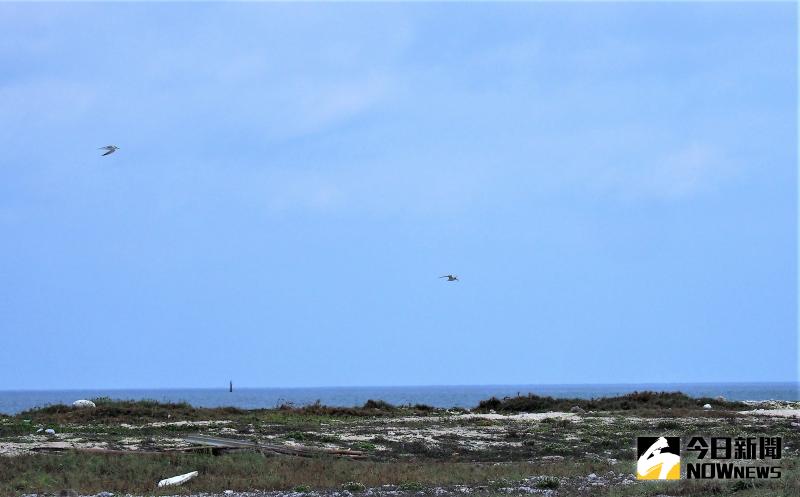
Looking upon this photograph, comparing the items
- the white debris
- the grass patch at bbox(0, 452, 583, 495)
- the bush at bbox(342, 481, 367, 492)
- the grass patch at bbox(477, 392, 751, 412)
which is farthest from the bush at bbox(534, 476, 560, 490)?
the grass patch at bbox(477, 392, 751, 412)

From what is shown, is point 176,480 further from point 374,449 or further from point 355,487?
point 374,449

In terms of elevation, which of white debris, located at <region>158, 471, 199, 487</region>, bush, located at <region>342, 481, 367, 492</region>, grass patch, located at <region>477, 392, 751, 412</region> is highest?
grass patch, located at <region>477, 392, 751, 412</region>

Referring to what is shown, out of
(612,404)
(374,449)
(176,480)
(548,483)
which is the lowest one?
(176,480)

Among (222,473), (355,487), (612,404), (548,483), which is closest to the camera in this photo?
(548,483)

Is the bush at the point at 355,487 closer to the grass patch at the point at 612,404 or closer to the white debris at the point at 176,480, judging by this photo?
the white debris at the point at 176,480

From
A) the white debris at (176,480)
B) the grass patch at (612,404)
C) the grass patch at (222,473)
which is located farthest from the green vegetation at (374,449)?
the grass patch at (612,404)

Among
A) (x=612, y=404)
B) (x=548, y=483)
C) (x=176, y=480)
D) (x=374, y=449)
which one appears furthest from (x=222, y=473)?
(x=612, y=404)

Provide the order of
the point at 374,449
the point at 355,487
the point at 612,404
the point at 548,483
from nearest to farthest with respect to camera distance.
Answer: the point at 548,483 < the point at 355,487 < the point at 374,449 < the point at 612,404

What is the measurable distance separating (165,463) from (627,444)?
51.0ft

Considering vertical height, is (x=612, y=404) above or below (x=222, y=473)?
above

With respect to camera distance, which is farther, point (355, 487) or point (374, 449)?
point (374, 449)

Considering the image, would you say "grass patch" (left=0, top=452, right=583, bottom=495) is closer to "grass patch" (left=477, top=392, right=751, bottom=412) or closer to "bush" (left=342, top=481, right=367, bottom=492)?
"bush" (left=342, top=481, right=367, bottom=492)

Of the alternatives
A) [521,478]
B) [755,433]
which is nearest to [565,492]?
[521,478]

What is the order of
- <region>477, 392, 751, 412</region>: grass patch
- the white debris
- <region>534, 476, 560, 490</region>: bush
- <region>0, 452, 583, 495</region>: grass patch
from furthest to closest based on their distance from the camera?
<region>477, 392, 751, 412</region>: grass patch → the white debris → <region>0, 452, 583, 495</region>: grass patch → <region>534, 476, 560, 490</region>: bush
